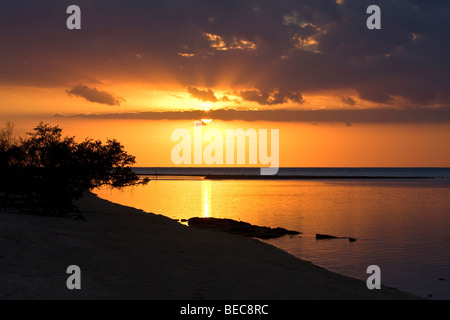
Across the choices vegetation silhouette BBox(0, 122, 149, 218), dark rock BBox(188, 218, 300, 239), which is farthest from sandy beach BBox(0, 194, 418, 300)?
dark rock BBox(188, 218, 300, 239)

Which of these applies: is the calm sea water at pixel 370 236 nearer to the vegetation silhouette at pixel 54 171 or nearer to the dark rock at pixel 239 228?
the dark rock at pixel 239 228

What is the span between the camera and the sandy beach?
1594 centimetres

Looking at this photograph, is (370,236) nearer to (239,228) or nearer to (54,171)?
(239,228)

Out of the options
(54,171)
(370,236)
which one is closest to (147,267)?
(54,171)

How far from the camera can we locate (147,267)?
757 inches

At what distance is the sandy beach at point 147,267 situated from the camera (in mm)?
15938

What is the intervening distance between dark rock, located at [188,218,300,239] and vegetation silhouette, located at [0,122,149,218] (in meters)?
8.22

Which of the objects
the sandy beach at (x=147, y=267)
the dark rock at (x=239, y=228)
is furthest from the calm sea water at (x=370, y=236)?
the sandy beach at (x=147, y=267)

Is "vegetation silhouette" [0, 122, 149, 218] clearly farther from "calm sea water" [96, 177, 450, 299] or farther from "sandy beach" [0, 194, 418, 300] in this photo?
"calm sea water" [96, 177, 450, 299]

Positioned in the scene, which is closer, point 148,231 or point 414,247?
point 148,231
